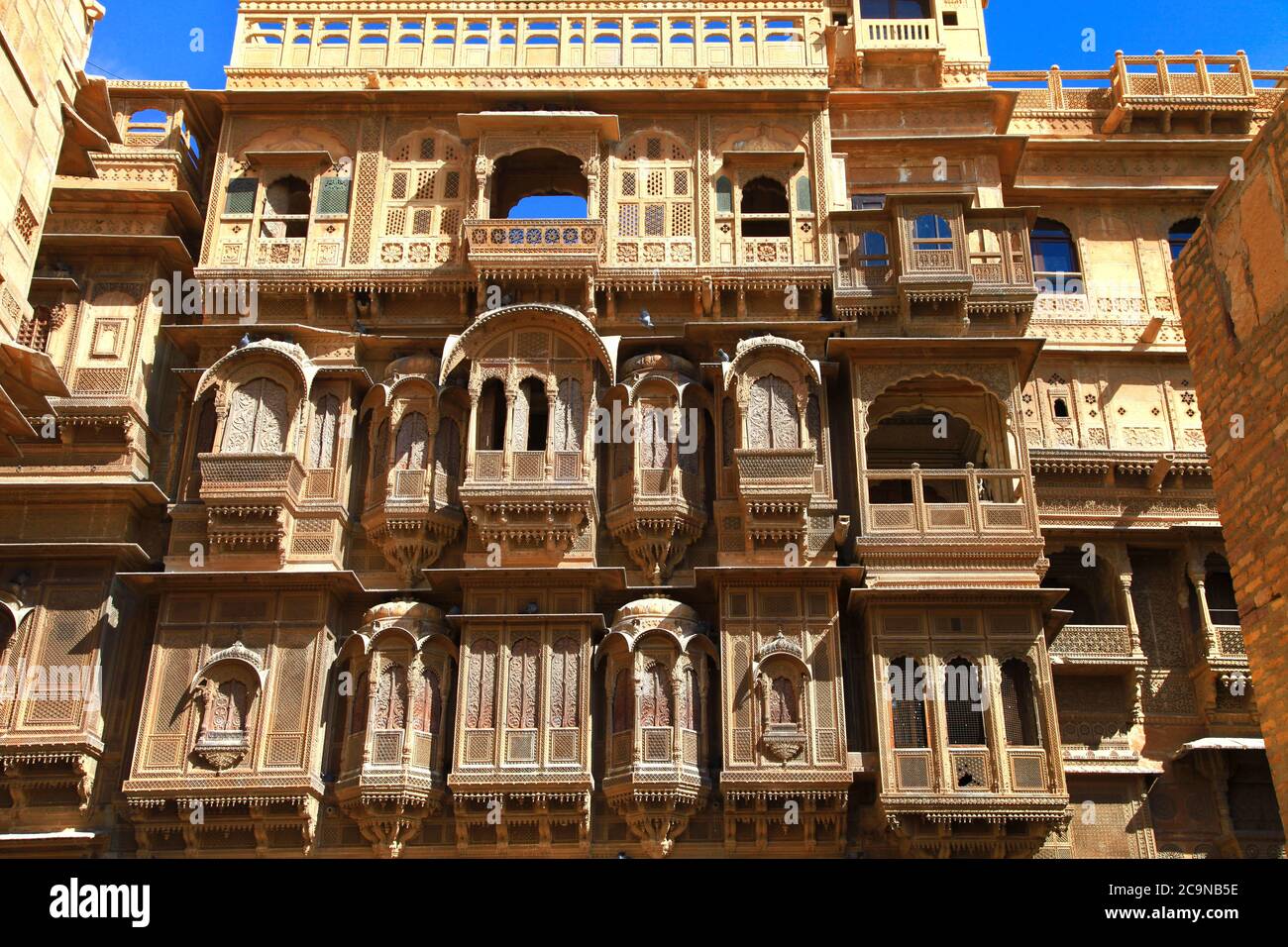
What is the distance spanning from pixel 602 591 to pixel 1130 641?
7533 millimetres

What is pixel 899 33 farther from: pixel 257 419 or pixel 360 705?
pixel 360 705

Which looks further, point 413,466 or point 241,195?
point 241,195

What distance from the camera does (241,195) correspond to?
2055cm

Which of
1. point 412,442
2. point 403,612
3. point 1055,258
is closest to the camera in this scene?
point 403,612

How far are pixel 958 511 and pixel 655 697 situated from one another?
4841mm

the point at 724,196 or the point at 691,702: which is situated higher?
the point at 724,196

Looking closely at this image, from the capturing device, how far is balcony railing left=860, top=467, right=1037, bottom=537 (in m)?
17.8

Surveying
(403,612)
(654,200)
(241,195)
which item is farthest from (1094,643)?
(241,195)

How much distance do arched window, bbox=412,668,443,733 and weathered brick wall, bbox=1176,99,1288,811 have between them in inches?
392

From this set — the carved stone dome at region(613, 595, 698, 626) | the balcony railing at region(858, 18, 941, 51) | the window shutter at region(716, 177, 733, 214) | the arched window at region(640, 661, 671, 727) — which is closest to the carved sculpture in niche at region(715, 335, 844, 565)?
the carved stone dome at region(613, 595, 698, 626)

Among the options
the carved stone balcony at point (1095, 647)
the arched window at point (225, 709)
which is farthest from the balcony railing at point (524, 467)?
the carved stone balcony at point (1095, 647)
